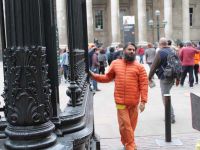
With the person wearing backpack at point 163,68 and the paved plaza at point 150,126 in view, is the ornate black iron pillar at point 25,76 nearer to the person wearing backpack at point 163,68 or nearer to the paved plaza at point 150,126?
the paved plaza at point 150,126

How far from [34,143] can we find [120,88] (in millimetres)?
4878

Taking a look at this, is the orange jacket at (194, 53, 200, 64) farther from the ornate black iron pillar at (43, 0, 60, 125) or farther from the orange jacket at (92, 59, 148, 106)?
the ornate black iron pillar at (43, 0, 60, 125)

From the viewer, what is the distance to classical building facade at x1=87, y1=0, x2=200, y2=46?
181ft

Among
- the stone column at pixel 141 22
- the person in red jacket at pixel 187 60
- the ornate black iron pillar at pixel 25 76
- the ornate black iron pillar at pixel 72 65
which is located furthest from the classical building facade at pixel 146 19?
the ornate black iron pillar at pixel 25 76

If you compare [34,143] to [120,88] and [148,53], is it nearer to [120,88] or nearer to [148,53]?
[120,88]

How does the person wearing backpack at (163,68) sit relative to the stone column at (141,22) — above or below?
below

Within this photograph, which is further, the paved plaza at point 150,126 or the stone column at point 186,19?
the stone column at point 186,19

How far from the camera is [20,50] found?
2043 mm

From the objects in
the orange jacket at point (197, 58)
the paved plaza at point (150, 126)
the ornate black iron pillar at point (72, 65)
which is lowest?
the paved plaza at point (150, 126)

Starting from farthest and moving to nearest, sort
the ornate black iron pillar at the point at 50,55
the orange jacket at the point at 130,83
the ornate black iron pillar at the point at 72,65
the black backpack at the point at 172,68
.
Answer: the black backpack at the point at 172,68
the orange jacket at the point at 130,83
the ornate black iron pillar at the point at 72,65
the ornate black iron pillar at the point at 50,55

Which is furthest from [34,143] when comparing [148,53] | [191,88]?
[148,53]

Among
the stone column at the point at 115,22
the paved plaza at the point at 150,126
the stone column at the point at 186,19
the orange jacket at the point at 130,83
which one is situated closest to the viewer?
the orange jacket at the point at 130,83

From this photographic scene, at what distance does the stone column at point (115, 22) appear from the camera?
180 feet

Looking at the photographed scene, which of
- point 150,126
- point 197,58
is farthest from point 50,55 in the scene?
point 197,58
